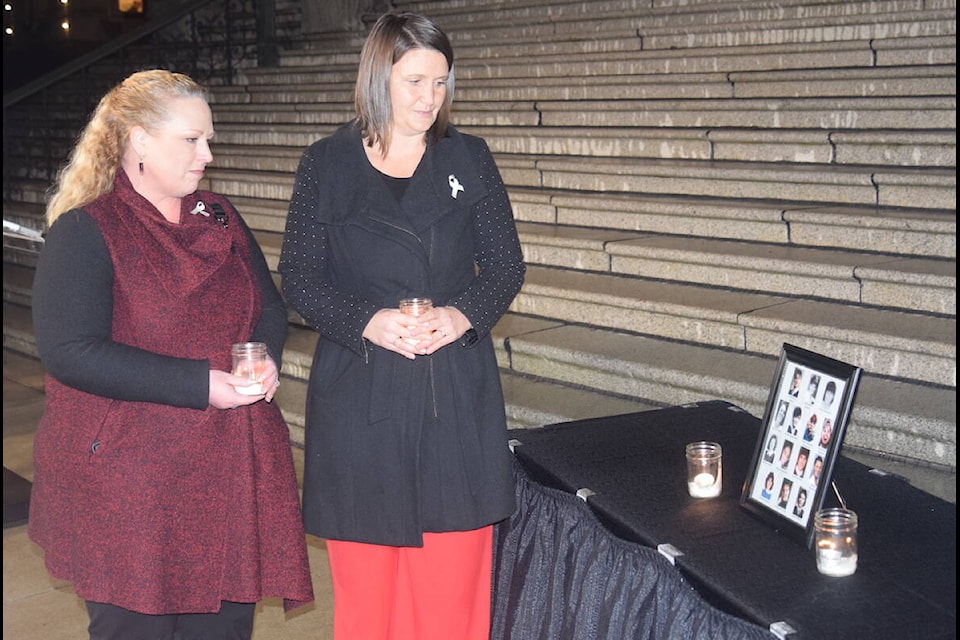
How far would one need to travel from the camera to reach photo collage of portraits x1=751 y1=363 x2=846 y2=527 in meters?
2.23

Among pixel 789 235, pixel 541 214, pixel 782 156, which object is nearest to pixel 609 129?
pixel 541 214

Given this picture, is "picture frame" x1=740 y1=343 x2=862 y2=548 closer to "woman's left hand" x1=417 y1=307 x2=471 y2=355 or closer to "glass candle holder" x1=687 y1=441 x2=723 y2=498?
"glass candle holder" x1=687 y1=441 x2=723 y2=498

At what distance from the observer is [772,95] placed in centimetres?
619

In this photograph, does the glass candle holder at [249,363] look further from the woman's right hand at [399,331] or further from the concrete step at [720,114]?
the concrete step at [720,114]

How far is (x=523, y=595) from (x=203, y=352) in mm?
993

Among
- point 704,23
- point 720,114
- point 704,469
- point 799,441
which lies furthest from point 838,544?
point 704,23

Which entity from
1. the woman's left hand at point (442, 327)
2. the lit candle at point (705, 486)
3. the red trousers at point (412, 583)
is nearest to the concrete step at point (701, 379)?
the lit candle at point (705, 486)

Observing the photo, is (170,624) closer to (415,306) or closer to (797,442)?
(415,306)

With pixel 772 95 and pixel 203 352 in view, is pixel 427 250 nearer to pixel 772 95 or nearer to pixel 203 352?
pixel 203 352

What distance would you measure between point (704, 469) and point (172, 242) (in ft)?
4.00

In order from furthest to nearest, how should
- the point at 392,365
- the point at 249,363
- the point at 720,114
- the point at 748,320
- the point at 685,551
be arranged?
1. the point at 720,114
2. the point at 748,320
3. the point at 392,365
4. the point at 249,363
5. the point at 685,551

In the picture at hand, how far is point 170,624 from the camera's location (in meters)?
2.62

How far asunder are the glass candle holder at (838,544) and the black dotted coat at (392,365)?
80 centimetres

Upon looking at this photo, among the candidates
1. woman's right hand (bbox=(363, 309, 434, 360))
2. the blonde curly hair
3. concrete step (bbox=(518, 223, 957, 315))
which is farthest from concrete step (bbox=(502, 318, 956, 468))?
the blonde curly hair
